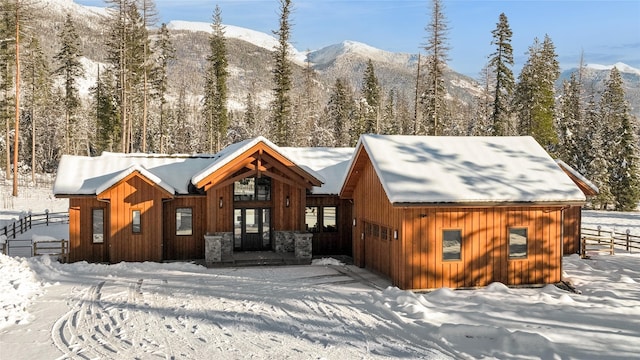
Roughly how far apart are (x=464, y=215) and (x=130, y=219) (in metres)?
11.9

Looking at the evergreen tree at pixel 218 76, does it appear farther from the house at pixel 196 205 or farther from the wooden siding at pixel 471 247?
the wooden siding at pixel 471 247

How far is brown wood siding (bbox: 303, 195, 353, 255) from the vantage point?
20953 mm

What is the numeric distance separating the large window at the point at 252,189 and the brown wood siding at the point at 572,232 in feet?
40.8

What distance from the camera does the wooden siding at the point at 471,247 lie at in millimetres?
14391

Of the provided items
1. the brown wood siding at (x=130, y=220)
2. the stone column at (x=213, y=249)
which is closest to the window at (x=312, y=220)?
the stone column at (x=213, y=249)

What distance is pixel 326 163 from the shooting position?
22875 millimetres

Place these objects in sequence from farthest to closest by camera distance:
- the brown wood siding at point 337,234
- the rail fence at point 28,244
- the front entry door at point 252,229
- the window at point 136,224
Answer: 1. the brown wood siding at point 337,234
2. the front entry door at point 252,229
3. the rail fence at point 28,244
4. the window at point 136,224

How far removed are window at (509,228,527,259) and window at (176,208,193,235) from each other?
11.7 metres

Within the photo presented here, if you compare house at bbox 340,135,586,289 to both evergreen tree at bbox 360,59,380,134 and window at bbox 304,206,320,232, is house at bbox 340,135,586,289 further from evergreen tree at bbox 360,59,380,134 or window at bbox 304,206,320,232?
evergreen tree at bbox 360,59,380,134

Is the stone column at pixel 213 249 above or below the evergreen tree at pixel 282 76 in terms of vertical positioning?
below

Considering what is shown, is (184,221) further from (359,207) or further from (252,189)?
(359,207)

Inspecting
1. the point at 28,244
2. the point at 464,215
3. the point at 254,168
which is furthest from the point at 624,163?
the point at 28,244

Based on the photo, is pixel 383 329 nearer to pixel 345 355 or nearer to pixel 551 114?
pixel 345 355

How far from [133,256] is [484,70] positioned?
38.0 m
